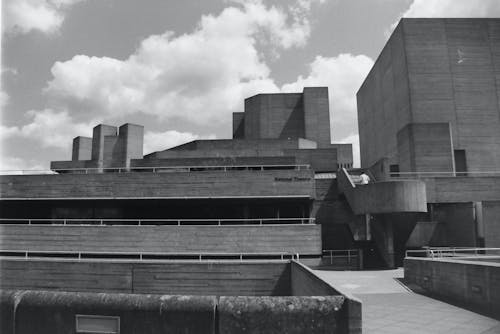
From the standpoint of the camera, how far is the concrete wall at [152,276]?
57.4 feet

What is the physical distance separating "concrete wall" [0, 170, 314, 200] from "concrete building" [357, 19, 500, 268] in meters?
6.03

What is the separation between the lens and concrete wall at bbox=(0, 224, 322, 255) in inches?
892

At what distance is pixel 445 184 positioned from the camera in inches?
986

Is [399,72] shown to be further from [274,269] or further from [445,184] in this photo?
[274,269]

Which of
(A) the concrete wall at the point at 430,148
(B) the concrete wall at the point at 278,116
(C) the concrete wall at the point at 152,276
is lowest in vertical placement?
(C) the concrete wall at the point at 152,276

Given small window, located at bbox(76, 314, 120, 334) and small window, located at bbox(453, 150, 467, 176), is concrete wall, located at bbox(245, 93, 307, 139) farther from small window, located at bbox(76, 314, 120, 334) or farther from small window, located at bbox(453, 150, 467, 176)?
small window, located at bbox(76, 314, 120, 334)

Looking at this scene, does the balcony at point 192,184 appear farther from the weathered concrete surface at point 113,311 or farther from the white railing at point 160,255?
the weathered concrete surface at point 113,311

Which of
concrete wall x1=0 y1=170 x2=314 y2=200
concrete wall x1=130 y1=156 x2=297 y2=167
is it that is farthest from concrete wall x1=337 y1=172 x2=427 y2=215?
concrete wall x1=130 y1=156 x2=297 y2=167

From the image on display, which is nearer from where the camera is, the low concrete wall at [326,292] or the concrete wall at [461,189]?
the low concrete wall at [326,292]

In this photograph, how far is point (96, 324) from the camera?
5602mm

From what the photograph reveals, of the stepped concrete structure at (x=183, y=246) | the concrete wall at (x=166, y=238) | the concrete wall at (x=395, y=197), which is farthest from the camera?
the concrete wall at (x=166, y=238)

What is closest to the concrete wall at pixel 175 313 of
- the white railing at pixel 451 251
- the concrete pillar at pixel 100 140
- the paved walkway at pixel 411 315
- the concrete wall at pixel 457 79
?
the paved walkway at pixel 411 315

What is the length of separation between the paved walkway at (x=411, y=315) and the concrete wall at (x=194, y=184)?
12.3 m

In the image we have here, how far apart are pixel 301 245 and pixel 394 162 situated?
905 inches
